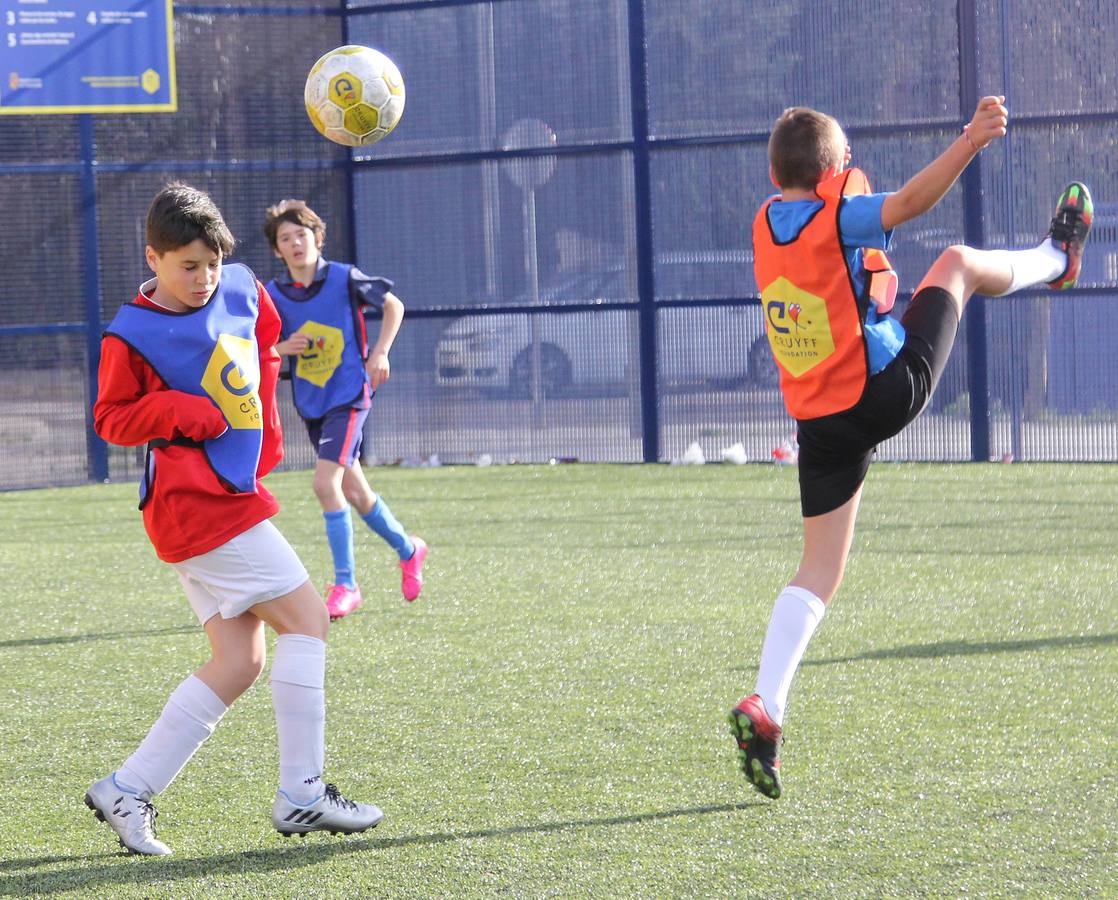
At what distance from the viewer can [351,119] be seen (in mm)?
6512

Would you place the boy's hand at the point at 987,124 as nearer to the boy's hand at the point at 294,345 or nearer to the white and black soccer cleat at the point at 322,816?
the white and black soccer cleat at the point at 322,816

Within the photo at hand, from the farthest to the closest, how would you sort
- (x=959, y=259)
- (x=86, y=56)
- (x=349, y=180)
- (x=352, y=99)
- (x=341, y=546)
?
(x=349, y=180)
(x=86, y=56)
(x=352, y=99)
(x=341, y=546)
(x=959, y=259)

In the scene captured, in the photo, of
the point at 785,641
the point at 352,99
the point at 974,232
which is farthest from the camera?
the point at 974,232

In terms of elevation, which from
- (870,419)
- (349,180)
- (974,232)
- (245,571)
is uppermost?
(349,180)

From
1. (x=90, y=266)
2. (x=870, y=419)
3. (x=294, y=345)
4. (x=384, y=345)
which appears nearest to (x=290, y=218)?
(x=294, y=345)

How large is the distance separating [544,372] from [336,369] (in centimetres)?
547

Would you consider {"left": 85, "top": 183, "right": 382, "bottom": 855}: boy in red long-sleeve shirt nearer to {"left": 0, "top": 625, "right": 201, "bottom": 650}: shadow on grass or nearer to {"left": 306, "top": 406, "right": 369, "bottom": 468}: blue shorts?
{"left": 0, "top": 625, "right": 201, "bottom": 650}: shadow on grass

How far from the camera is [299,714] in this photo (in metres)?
3.34

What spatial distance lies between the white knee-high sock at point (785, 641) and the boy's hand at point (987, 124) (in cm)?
110

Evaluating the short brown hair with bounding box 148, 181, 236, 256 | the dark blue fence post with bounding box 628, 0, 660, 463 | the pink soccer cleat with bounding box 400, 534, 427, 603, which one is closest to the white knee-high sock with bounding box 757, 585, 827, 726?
the short brown hair with bounding box 148, 181, 236, 256

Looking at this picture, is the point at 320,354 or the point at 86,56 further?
the point at 86,56

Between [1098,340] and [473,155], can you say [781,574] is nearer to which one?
[1098,340]

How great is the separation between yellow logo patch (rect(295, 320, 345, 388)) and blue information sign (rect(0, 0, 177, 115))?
18.3ft

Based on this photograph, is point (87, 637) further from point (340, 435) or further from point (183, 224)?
point (183, 224)
